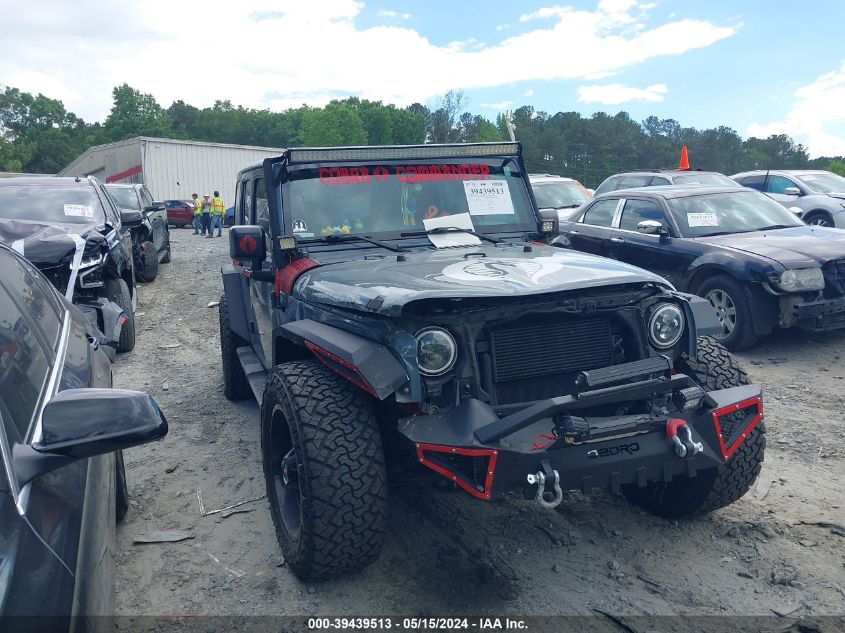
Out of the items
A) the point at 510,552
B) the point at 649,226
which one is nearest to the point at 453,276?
the point at 510,552

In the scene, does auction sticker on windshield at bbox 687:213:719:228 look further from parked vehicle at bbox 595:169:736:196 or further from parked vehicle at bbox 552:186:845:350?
parked vehicle at bbox 595:169:736:196

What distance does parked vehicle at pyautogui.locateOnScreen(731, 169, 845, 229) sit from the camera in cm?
1230

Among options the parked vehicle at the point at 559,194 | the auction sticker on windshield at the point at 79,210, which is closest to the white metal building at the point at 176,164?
the parked vehicle at the point at 559,194

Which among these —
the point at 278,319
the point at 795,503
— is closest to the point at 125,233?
the point at 278,319

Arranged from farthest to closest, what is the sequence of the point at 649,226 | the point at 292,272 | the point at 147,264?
the point at 147,264
the point at 649,226
the point at 292,272

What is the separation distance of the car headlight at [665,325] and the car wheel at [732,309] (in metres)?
3.57

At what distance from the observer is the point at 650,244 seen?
7738 mm

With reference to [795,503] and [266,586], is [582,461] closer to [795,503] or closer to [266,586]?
[266,586]

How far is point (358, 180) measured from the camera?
13.9 ft

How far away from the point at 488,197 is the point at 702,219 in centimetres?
401

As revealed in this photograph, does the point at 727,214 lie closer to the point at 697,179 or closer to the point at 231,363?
the point at 697,179

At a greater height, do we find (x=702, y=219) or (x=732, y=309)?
(x=702, y=219)

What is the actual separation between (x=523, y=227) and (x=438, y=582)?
233 cm

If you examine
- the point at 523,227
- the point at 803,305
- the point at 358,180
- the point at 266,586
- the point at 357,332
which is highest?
the point at 358,180
